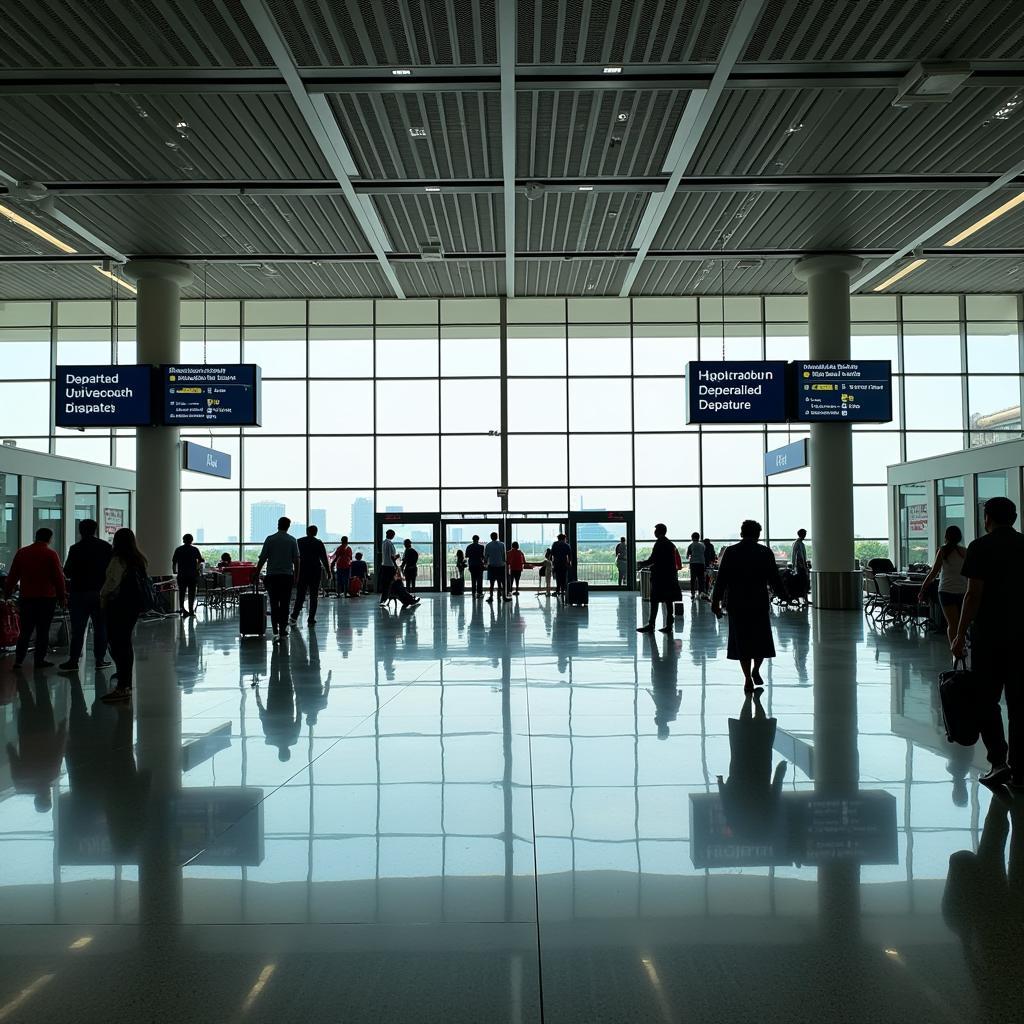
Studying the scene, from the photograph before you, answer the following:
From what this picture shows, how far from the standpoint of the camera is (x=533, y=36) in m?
10.5

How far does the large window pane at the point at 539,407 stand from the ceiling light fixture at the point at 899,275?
353 inches

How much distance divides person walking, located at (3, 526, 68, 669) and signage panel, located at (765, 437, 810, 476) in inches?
589

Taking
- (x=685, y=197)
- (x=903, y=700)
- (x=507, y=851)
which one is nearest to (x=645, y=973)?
(x=507, y=851)

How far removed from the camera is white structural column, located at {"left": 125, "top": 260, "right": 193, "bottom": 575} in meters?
18.2

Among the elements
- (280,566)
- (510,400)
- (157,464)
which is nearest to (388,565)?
(157,464)

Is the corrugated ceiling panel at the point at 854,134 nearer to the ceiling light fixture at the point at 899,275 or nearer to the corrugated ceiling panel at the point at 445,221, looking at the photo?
the corrugated ceiling panel at the point at 445,221

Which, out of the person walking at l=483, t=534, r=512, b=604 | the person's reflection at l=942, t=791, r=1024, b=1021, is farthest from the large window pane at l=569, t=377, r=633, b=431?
the person's reflection at l=942, t=791, r=1024, b=1021

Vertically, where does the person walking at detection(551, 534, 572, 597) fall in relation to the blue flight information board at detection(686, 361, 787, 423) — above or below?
below

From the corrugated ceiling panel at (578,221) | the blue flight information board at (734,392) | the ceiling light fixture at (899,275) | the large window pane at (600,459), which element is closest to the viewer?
the corrugated ceiling panel at (578,221)

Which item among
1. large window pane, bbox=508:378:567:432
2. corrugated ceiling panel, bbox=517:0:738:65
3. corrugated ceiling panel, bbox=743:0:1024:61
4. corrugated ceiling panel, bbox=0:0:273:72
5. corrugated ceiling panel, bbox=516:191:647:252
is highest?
corrugated ceiling panel, bbox=516:191:647:252

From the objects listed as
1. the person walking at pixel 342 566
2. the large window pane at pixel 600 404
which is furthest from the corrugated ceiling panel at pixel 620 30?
the person walking at pixel 342 566

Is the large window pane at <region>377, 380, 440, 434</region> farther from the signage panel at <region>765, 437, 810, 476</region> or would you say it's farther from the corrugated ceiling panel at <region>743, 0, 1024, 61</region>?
the corrugated ceiling panel at <region>743, 0, 1024, 61</region>

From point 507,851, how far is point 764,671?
6.45 metres

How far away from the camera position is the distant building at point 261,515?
25.0m
